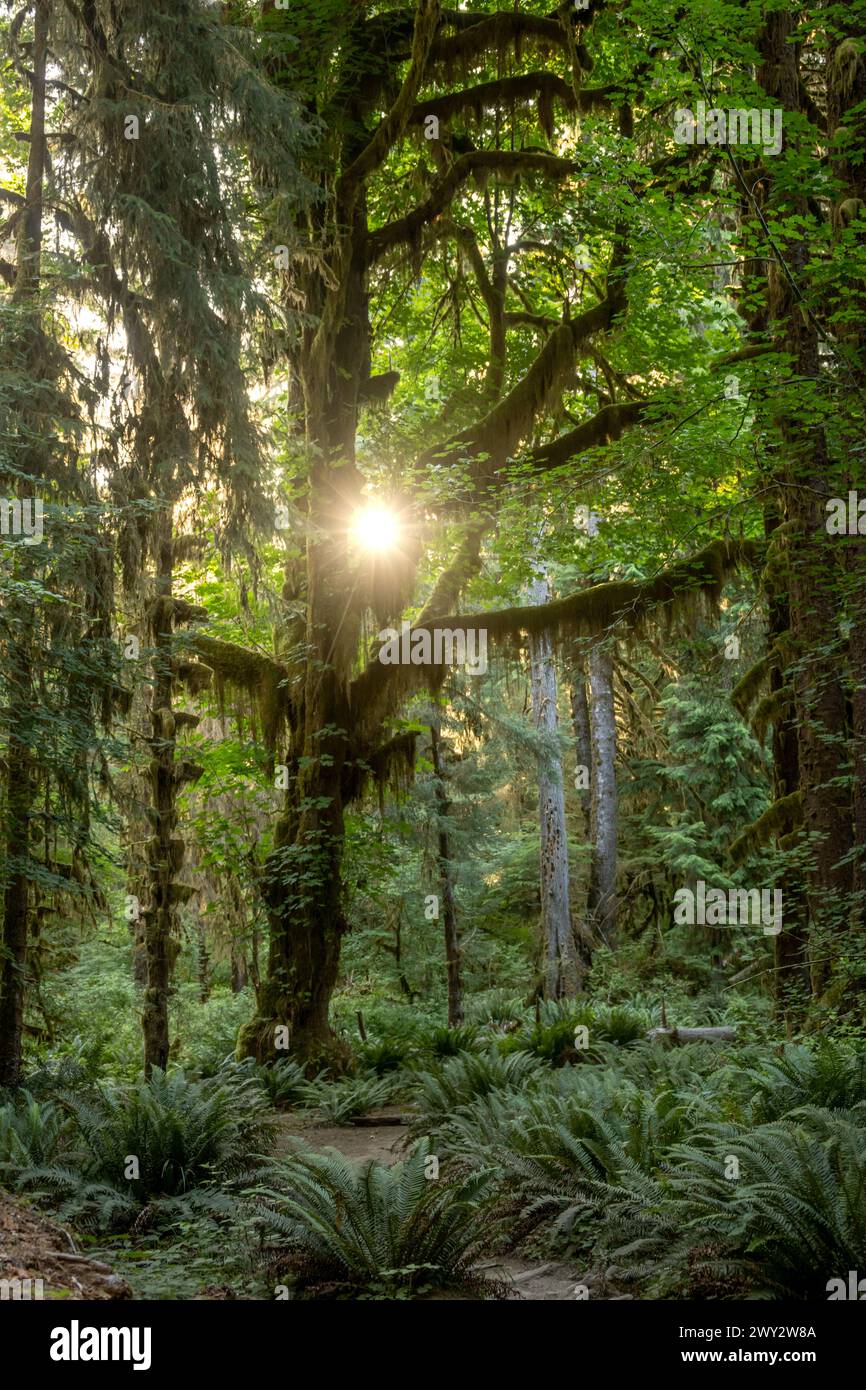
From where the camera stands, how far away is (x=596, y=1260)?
4957mm

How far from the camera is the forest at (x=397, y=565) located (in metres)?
5.38

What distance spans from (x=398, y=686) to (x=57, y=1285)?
775 cm

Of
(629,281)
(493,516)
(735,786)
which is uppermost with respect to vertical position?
(629,281)

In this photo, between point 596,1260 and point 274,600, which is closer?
point 596,1260

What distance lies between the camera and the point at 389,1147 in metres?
8.20

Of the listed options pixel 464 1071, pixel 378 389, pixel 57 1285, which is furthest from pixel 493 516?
pixel 57 1285

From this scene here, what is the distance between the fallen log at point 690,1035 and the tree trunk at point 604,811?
6633mm

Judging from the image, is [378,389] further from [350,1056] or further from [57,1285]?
[57,1285]

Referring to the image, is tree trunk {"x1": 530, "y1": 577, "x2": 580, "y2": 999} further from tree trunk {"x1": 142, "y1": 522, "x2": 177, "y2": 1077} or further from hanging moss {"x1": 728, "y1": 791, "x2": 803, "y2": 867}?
tree trunk {"x1": 142, "y1": 522, "x2": 177, "y2": 1077}

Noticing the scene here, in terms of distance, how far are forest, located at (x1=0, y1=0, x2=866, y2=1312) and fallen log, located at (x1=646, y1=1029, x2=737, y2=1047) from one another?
0.26 metres

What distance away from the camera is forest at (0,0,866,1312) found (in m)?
5.38

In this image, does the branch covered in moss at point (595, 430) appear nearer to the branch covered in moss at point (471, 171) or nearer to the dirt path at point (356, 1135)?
the branch covered in moss at point (471, 171)

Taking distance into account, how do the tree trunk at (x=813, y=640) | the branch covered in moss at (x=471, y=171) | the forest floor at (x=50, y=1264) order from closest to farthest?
the forest floor at (x=50, y=1264)
the tree trunk at (x=813, y=640)
the branch covered in moss at (x=471, y=171)

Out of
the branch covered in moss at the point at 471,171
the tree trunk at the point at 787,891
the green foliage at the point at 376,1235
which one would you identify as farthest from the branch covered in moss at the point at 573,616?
the green foliage at the point at 376,1235
